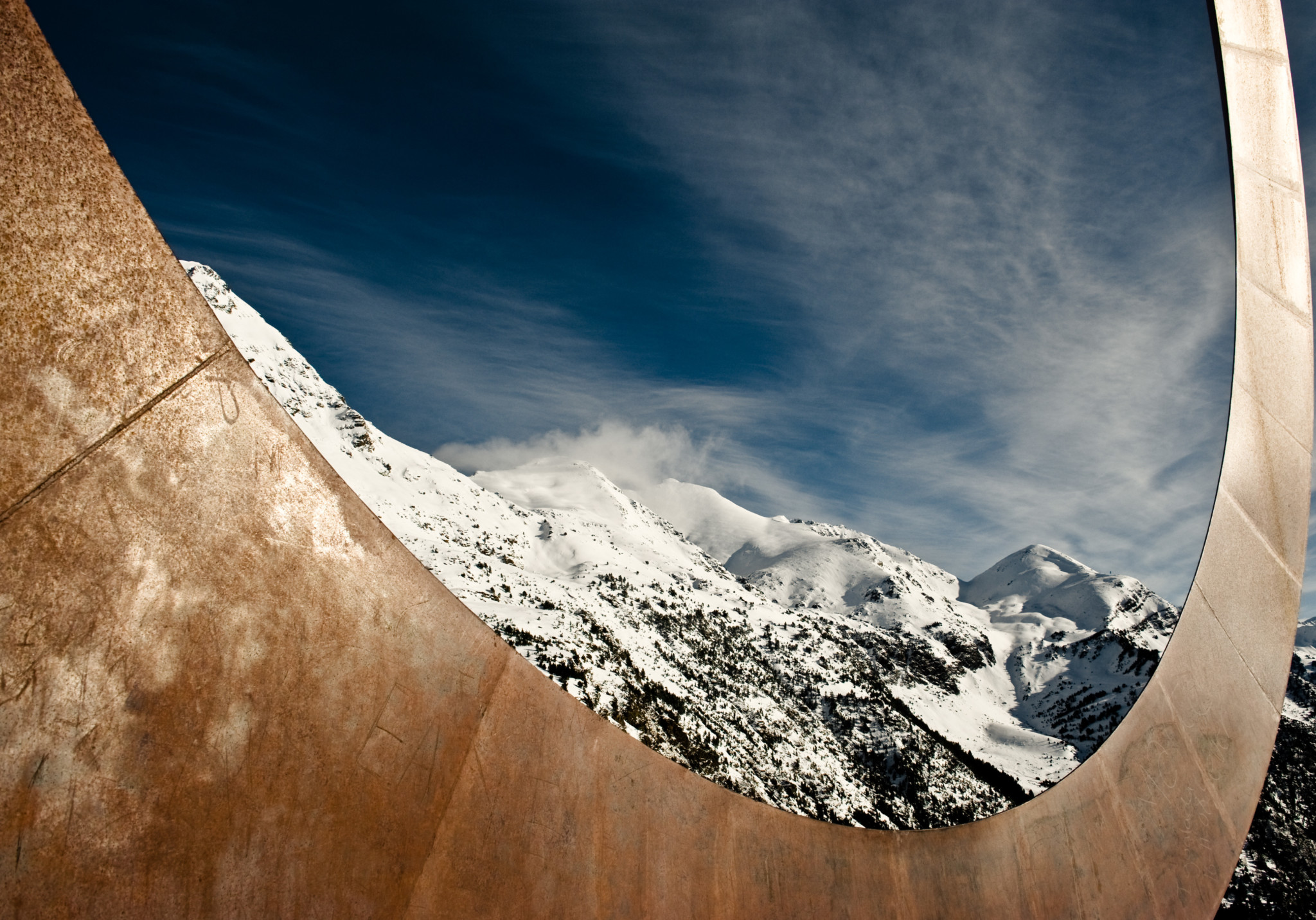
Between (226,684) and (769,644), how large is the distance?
67875 mm

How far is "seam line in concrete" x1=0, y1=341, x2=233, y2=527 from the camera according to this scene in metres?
1.33

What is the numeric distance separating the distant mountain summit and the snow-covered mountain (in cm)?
30

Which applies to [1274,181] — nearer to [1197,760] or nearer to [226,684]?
[1197,760]

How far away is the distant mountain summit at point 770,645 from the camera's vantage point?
32.9 m

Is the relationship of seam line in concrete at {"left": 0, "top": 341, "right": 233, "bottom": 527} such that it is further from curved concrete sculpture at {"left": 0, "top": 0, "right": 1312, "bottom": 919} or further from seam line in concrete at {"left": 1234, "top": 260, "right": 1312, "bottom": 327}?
seam line in concrete at {"left": 1234, "top": 260, "right": 1312, "bottom": 327}

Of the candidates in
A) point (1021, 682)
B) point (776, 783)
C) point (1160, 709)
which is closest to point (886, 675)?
point (1021, 682)

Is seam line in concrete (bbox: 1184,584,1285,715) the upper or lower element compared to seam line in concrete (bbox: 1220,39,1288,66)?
lower

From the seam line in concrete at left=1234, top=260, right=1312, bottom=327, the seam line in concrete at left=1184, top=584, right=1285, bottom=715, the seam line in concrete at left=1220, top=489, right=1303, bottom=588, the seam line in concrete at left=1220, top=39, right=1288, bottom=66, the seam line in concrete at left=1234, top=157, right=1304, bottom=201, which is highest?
the seam line in concrete at left=1220, top=39, right=1288, bottom=66

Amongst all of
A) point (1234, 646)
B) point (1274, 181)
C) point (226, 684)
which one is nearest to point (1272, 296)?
point (1274, 181)

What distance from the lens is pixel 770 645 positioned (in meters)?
65.4

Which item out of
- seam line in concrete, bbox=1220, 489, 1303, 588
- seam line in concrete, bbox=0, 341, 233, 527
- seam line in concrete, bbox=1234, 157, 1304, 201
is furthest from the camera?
seam line in concrete, bbox=1234, 157, 1304, 201

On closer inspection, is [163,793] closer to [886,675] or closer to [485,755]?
[485,755]

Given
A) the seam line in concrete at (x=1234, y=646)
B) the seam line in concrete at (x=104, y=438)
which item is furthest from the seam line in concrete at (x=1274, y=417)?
the seam line in concrete at (x=104, y=438)

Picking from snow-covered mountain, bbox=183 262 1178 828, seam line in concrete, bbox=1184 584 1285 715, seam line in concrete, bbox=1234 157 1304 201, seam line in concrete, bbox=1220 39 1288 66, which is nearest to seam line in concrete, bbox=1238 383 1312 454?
seam line in concrete, bbox=1184 584 1285 715
